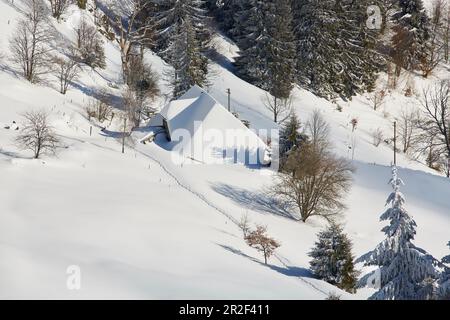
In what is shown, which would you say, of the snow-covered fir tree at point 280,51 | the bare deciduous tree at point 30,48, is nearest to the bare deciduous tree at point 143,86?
the bare deciduous tree at point 30,48

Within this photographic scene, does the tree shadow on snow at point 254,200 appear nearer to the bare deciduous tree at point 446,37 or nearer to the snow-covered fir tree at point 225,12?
the snow-covered fir tree at point 225,12

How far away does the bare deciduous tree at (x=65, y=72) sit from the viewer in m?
40.0

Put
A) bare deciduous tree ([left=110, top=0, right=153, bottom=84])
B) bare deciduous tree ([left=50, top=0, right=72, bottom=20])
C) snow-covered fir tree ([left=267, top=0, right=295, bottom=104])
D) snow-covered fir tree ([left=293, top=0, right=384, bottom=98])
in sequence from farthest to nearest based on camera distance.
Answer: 1. snow-covered fir tree ([left=293, top=0, right=384, bottom=98])
2. snow-covered fir tree ([left=267, top=0, right=295, bottom=104])
3. bare deciduous tree ([left=110, top=0, right=153, bottom=84])
4. bare deciduous tree ([left=50, top=0, right=72, bottom=20])

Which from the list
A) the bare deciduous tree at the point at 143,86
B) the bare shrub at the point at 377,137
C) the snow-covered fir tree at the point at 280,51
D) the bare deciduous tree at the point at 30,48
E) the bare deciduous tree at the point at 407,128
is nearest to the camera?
the bare deciduous tree at the point at 30,48

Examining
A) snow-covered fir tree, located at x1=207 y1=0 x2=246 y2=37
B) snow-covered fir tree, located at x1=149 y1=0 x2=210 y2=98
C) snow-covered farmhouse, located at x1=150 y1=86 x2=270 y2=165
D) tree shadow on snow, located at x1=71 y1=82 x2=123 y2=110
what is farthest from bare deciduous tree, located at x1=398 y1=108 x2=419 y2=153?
tree shadow on snow, located at x1=71 y1=82 x2=123 y2=110

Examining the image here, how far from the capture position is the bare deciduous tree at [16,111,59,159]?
28.0 m

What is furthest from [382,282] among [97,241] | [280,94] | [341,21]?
[341,21]

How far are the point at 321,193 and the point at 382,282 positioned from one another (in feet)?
57.5

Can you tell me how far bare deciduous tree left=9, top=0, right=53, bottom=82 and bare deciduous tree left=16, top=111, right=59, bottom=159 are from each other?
403 inches

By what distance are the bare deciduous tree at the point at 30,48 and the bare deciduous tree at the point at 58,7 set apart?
4.58 m

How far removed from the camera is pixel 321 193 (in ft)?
101

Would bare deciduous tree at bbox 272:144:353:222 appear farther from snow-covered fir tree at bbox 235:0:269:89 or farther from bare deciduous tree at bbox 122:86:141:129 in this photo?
snow-covered fir tree at bbox 235:0:269:89

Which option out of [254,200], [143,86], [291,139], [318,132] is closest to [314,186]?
[254,200]

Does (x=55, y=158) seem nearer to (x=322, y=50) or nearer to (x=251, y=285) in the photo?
(x=251, y=285)
